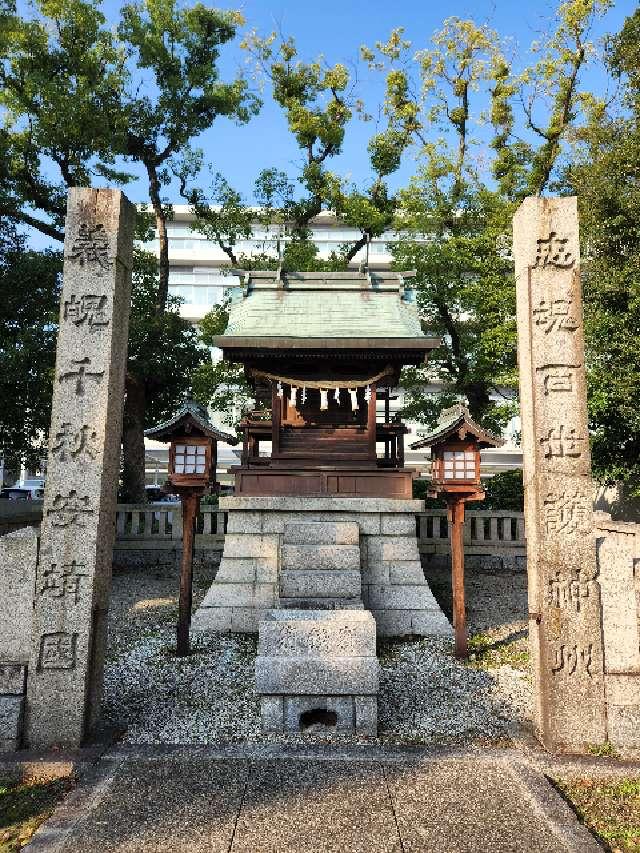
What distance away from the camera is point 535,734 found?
580 cm

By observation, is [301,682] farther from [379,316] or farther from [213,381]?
[213,381]

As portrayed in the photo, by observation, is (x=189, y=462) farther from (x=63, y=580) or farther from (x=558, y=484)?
(x=558, y=484)

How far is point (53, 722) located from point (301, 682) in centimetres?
250

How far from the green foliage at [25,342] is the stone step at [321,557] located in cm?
909

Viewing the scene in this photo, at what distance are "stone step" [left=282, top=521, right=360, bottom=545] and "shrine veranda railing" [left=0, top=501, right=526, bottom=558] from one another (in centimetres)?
550

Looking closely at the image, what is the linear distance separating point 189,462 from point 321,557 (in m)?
3.07

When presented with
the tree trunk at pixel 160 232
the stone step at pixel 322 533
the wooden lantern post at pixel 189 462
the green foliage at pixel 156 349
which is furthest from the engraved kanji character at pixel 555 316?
the tree trunk at pixel 160 232

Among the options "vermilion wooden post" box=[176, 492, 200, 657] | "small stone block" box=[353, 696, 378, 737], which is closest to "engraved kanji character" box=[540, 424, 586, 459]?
"small stone block" box=[353, 696, 378, 737]

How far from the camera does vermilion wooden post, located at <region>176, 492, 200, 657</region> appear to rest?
8.30m

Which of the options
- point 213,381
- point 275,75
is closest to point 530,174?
point 275,75

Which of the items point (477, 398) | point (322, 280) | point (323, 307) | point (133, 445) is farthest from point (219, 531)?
point (477, 398)

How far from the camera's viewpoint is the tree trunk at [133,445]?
1820cm

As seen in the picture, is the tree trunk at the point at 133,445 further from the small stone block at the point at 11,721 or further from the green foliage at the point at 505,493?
the small stone block at the point at 11,721

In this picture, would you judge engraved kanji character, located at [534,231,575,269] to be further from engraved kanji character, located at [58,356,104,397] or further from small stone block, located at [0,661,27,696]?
small stone block, located at [0,661,27,696]
